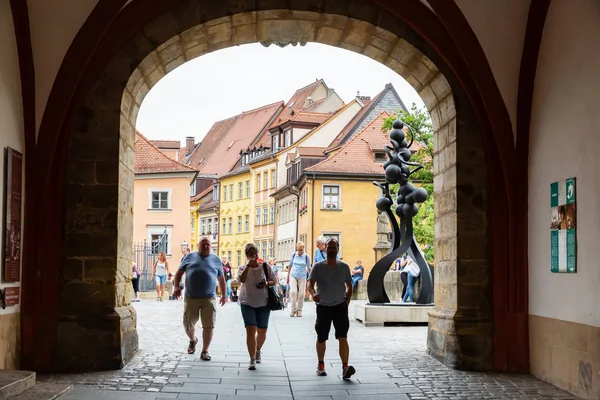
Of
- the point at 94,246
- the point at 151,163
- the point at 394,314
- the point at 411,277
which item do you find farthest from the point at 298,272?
the point at 151,163

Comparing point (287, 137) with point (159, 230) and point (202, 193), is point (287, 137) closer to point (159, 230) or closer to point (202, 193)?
point (159, 230)

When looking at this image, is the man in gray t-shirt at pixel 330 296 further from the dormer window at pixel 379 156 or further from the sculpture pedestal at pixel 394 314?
the dormer window at pixel 379 156

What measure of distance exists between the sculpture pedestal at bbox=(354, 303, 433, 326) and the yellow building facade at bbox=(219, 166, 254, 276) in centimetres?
5722

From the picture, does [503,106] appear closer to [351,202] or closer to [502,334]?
[502,334]

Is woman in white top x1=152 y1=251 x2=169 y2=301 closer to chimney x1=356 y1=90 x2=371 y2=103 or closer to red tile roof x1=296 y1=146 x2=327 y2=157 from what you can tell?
red tile roof x1=296 y1=146 x2=327 y2=157

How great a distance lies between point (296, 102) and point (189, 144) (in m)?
23.3

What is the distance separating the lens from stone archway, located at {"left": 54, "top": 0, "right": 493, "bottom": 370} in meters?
10.2

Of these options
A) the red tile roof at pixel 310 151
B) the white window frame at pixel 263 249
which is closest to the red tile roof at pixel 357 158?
the red tile roof at pixel 310 151

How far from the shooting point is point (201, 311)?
1135 cm

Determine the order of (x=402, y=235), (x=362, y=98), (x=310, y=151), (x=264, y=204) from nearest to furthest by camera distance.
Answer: (x=402, y=235)
(x=310, y=151)
(x=362, y=98)
(x=264, y=204)

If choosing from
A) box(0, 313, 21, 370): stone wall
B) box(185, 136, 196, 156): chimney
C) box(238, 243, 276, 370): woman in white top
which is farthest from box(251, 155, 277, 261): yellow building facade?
box(0, 313, 21, 370): stone wall

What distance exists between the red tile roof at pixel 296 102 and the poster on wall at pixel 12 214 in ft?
202

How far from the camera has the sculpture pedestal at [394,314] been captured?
16.4 metres

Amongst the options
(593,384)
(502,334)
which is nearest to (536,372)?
(502,334)
